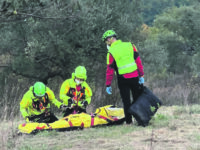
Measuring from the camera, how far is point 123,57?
706 cm

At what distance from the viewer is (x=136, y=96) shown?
7.41 m

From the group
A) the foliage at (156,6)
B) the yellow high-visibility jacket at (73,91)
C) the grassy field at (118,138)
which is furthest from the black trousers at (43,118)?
the foliage at (156,6)

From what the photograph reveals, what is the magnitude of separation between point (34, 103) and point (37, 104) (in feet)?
0.24

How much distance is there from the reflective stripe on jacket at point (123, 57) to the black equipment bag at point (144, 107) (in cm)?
60

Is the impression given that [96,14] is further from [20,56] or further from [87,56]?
[20,56]

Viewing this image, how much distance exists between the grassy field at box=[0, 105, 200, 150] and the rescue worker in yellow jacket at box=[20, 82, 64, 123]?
937 mm

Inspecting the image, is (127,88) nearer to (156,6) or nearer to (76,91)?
(76,91)

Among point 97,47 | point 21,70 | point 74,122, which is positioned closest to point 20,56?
point 21,70

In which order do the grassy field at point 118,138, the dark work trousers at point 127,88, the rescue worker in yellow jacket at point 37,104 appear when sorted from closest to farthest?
the grassy field at point 118,138
the dark work trousers at point 127,88
the rescue worker in yellow jacket at point 37,104

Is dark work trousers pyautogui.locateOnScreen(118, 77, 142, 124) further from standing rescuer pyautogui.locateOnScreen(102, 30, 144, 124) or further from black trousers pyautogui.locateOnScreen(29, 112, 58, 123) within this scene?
black trousers pyautogui.locateOnScreen(29, 112, 58, 123)

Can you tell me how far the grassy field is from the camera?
16.6 ft

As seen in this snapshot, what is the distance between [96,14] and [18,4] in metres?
12.5

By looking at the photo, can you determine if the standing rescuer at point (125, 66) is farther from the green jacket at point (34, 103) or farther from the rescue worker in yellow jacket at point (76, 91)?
the green jacket at point (34, 103)

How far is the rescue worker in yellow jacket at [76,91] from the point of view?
7845mm
